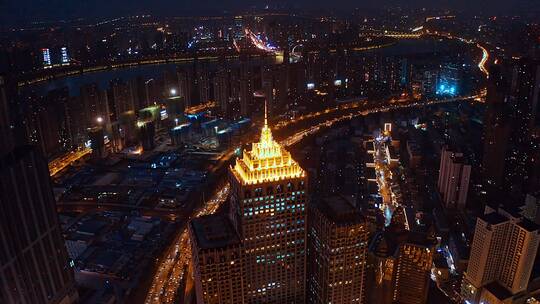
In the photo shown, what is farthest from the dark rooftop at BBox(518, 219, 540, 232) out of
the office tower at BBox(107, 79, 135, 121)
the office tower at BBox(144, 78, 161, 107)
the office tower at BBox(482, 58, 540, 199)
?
the office tower at BBox(144, 78, 161, 107)

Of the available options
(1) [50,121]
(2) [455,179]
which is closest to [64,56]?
(1) [50,121]

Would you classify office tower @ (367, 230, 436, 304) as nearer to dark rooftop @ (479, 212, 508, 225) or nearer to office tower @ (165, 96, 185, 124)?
dark rooftop @ (479, 212, 508, 225)

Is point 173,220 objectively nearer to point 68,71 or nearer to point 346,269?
point 346,269

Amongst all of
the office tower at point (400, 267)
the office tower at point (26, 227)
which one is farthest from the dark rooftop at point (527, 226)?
the office tower at point (26, 227)

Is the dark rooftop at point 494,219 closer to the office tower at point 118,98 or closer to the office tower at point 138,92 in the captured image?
the office tower at point 118,98

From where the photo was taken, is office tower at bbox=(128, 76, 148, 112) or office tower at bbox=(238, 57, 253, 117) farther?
office tower at bbox=(238, 57, 253, 117)

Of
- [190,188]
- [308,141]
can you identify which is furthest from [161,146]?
[308,141]

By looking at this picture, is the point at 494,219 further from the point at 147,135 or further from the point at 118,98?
the point at 118,98
